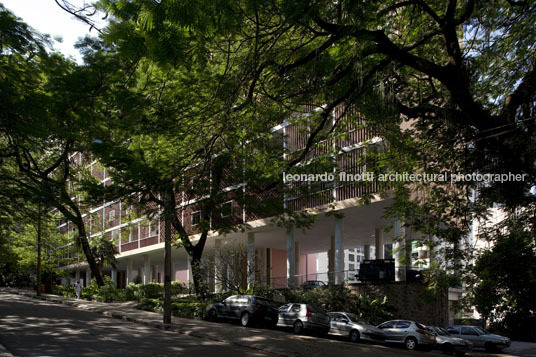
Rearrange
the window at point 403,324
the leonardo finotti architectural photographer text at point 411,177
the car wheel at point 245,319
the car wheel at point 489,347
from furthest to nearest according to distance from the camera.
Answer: the car wheel at point 489,347
the car wheel at point 245,319
the window at point 403,324
the leonardo finotti architectural photographer text at point 411,177

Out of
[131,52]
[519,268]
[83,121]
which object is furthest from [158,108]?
[519,268]

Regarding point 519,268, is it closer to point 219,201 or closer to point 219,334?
point 219,201

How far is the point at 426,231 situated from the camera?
14.9m

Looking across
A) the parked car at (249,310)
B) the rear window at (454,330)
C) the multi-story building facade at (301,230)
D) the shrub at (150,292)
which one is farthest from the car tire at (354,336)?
the shrub at (150,292)

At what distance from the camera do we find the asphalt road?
13.6 metres

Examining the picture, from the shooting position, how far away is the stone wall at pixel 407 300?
82.9ft

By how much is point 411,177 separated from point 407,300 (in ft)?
40.6

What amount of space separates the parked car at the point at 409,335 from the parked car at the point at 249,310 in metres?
5.10

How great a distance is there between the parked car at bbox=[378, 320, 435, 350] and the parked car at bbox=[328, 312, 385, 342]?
16.5 inches

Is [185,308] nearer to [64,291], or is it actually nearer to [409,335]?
[409,335]

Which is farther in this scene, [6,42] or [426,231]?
[426,231]

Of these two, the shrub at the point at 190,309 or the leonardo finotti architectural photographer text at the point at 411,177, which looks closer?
the leonardo finotti architectural photographer text at the point at 411,177

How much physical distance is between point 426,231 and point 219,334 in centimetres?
888

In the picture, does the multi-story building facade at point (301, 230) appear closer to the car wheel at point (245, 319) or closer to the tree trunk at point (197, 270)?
the tree trunk at point (197, 270)
